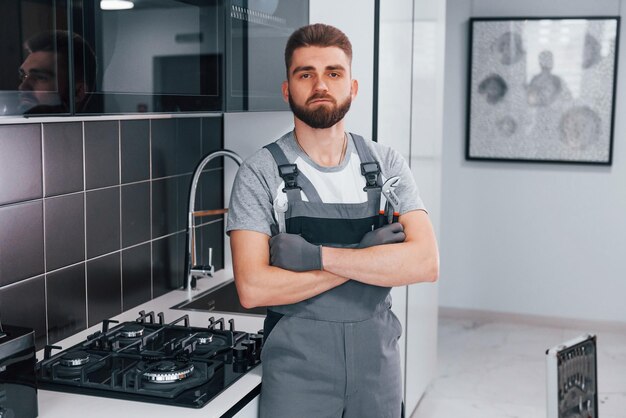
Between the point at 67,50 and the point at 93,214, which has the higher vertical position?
the point at 67,50

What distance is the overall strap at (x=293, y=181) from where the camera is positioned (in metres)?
1.95

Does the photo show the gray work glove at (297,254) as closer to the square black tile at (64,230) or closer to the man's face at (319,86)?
the man's face at (319,86)

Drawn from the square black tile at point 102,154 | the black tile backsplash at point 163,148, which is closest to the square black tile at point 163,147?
the black tile backsplash at point 163,148

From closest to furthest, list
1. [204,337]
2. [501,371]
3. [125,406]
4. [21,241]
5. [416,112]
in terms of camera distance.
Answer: [125,406], [21,241], [204,337], [416,112], [501,371]

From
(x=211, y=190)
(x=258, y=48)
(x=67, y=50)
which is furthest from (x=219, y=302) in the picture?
(x=67, y=50)

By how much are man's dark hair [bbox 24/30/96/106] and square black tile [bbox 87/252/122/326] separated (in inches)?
35.5

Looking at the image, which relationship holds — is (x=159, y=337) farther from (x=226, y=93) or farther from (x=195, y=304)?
(x=226, y=93)

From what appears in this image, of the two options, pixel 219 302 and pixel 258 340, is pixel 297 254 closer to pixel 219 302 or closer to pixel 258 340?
pixel 258 340

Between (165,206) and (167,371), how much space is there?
1005mm

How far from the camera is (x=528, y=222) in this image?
202 inches

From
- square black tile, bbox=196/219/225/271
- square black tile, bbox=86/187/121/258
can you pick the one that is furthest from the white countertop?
square black tile, bbox=196/219/225/271

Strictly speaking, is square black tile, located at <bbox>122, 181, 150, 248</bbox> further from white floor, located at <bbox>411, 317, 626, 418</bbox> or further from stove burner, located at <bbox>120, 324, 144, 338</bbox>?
white floor, located at <bbox>411, 317, 626, 418</bbox>

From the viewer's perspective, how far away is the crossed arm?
1894mm

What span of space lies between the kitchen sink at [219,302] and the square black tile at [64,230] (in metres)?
0.45
